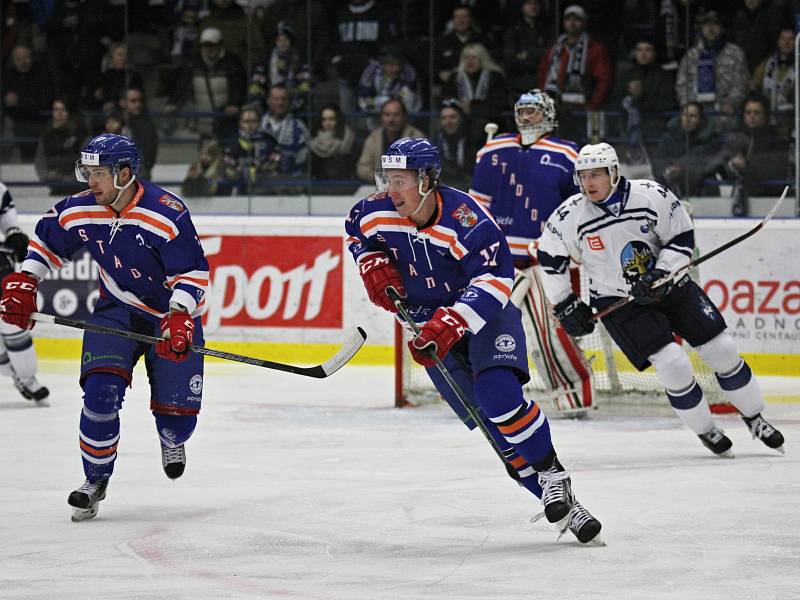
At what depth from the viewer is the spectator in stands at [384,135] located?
8859 mm

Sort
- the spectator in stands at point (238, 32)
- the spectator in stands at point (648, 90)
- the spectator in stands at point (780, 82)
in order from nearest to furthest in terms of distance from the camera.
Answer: the spectator in stands at point (780, 82) → the spectator in stands at point (648, 90) → the spectator in stands at point (238, 32)

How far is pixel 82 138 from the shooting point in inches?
382

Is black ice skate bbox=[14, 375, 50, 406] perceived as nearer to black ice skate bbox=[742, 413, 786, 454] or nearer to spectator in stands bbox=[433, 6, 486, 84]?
spectator in stands bbox=[433, 6, 486, 84]

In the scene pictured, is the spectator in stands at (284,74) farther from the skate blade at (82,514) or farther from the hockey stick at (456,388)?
the hockey stick at (456,388)

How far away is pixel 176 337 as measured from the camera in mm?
4406

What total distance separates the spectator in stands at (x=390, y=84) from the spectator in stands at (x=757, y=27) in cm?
185

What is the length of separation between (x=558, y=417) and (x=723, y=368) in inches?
54.3

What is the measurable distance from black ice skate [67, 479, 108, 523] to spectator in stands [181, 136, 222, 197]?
184 inches

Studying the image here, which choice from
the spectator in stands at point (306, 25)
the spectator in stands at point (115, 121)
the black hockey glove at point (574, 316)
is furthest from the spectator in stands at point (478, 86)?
the black hockey glove at point (574, 316)

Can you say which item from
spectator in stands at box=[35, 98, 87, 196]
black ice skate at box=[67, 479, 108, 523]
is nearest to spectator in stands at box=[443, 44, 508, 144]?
spectator in stands at box=[35, 98, 87, 196]

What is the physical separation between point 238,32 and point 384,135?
3.90ft

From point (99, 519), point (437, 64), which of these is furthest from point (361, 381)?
point (99, 519)

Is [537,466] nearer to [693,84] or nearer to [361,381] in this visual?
[361,381]

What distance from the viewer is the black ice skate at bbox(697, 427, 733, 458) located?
18.4 feet
